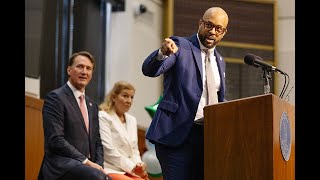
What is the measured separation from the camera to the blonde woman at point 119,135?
14.2ft

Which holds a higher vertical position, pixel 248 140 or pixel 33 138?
pixel 248 140

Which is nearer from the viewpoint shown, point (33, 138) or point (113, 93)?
point (113, 93)

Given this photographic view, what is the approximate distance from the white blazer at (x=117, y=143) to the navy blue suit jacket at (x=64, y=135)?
412mm

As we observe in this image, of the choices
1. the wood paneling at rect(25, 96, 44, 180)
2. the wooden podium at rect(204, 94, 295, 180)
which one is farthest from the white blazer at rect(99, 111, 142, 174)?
the wooden podium at rect(204, 94, 295, 180)

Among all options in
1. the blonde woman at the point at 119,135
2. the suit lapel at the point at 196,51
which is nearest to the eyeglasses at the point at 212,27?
the suit lapel at the point at 196,51

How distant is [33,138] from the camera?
16.7 ft

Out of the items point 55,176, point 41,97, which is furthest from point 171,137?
point 41,97

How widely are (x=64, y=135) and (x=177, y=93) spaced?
969 millimetres

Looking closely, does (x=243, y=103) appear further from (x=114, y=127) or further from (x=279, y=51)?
(x=279, y=51)

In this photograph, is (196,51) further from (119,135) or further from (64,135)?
(119,135)

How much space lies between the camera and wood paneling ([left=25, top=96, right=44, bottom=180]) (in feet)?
16.4

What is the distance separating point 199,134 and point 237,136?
27cm

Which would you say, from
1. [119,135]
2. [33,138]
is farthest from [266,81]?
[33,138]

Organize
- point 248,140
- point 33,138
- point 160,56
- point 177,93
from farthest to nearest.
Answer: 1. point 33,138
2. point 177,93
3. point 160,56
4. point 248,140
